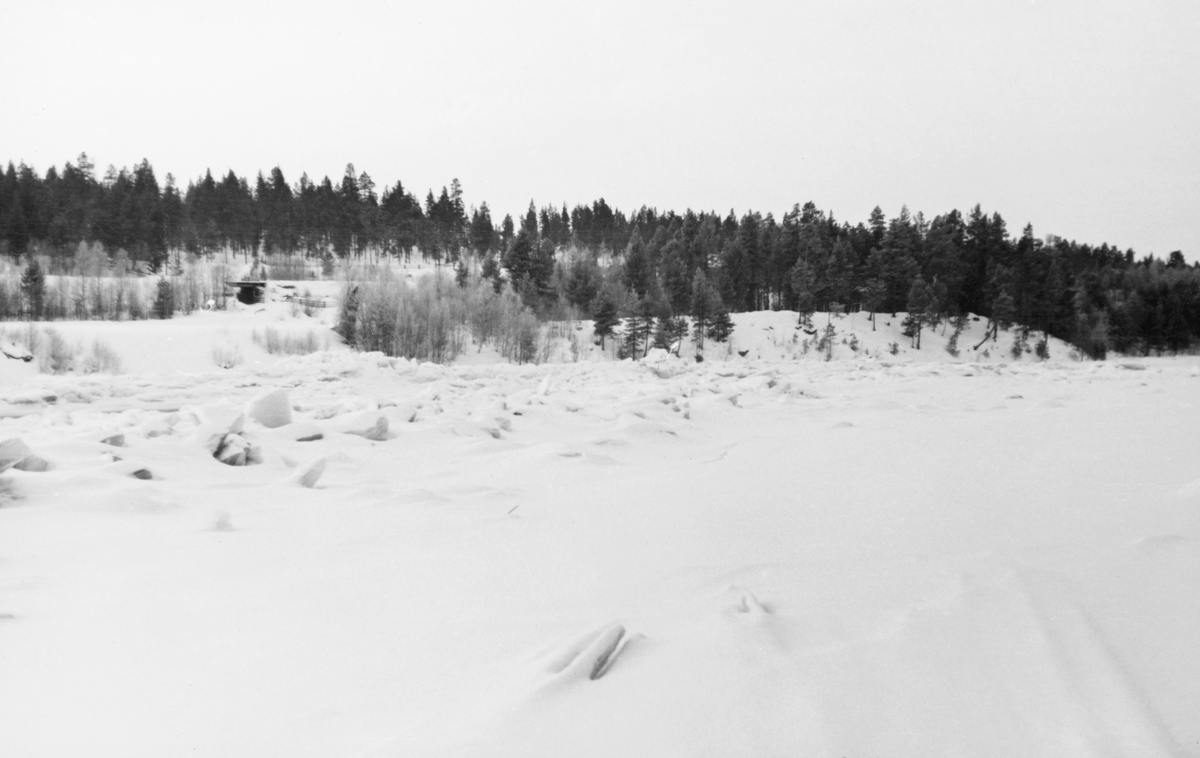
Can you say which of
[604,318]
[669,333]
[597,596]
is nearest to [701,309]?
[669,333]

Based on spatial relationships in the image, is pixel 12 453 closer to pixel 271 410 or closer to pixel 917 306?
pixel 271 410

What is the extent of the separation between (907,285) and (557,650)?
128 ft

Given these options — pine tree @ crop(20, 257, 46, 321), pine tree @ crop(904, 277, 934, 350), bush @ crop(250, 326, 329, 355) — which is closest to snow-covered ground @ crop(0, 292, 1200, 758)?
bush @ crop(250, 326, 329, 355)

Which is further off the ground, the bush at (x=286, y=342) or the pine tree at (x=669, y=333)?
the pine tree at (x=669, y=333)

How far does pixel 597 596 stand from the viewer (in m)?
1.45

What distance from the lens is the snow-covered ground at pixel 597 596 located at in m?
0.92

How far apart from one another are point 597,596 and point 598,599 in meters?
0.02

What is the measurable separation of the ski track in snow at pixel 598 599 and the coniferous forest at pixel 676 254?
79.1ft

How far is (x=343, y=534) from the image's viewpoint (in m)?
1.92

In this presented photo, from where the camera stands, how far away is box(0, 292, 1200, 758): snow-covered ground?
0.92 meters

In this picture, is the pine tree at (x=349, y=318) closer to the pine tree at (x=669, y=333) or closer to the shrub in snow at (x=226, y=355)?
the shrub in snow at (x=226, y=355)

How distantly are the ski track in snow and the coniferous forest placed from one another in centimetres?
2410

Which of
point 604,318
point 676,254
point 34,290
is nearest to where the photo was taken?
point 34,290

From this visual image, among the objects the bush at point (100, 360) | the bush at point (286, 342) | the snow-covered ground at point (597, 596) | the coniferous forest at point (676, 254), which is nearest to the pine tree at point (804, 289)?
the coniferous forest at point (676, 254)
